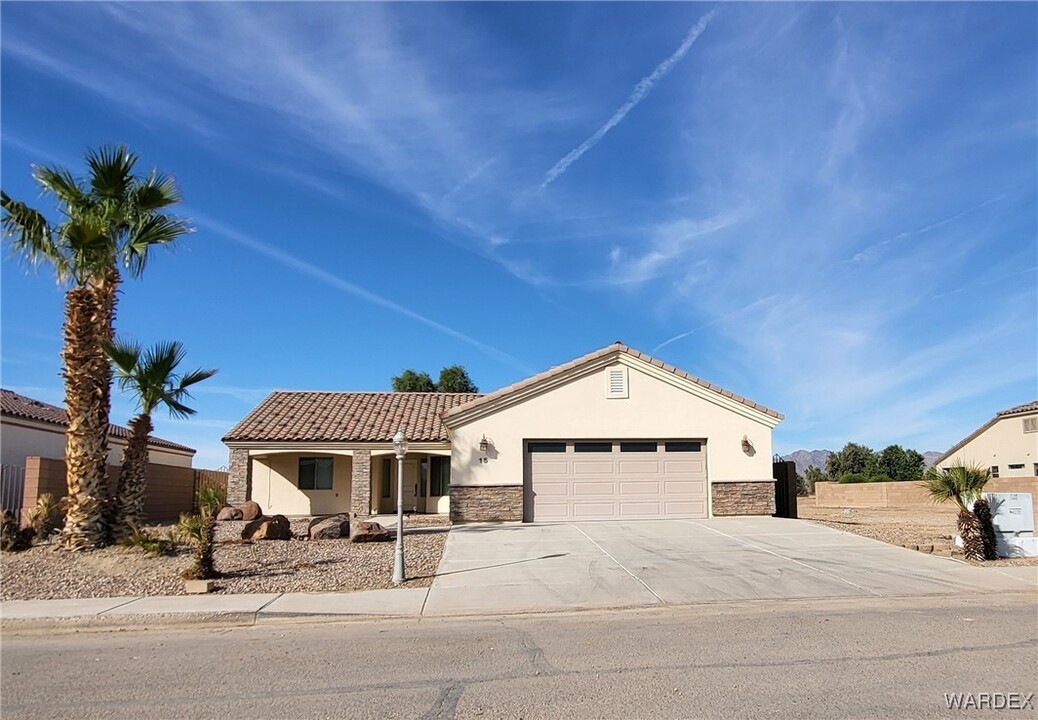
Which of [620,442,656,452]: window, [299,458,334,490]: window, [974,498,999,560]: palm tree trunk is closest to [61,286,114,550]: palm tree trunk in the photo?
[299,458,334,490]: window

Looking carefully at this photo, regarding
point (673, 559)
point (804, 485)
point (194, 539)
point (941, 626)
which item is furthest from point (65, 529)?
point (804, 485)

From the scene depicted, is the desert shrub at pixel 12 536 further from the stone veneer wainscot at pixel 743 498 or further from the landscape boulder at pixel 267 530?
the stone veneer wainscot at pixel 743 498

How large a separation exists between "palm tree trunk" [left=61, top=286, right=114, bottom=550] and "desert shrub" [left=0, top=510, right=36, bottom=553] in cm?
73

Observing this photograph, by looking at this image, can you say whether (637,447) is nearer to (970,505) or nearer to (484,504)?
(484,504)

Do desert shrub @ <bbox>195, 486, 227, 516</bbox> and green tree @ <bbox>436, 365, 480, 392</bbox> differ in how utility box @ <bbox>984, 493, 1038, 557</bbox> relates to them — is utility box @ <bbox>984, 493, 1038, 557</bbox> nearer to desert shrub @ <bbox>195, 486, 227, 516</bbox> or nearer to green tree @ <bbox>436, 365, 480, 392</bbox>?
desert shrub @ <bbox>195, 486, 227, 516</bbox>

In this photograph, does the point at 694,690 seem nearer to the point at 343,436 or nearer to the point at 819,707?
the point at 819,707

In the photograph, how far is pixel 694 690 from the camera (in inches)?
257

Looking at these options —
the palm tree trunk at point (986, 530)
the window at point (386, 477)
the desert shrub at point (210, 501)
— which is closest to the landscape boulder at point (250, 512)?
the desert shrub at point (210, 501)

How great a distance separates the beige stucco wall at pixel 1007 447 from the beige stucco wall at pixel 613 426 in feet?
77.0

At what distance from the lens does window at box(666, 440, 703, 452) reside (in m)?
21.5

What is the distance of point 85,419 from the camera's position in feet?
47.1

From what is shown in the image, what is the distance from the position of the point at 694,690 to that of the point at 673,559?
7.91 meters

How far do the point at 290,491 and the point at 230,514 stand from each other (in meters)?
4.29

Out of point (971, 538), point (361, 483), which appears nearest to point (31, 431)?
point (361, 483)
